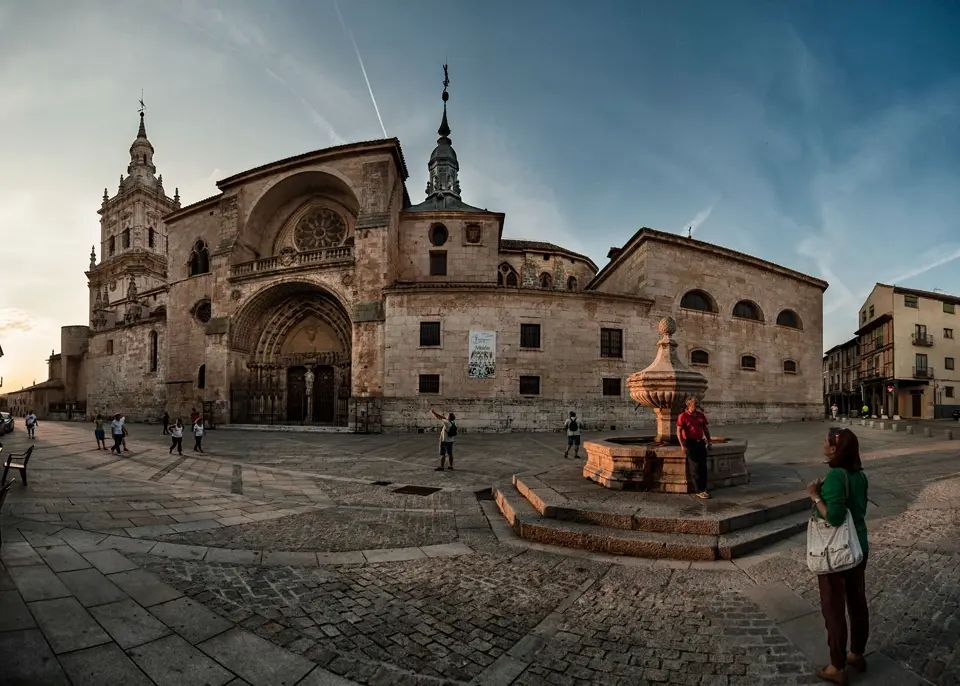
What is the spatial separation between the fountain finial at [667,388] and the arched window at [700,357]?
15.9 metres

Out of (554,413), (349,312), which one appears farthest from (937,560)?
(349,312)

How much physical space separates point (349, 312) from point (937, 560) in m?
20.2

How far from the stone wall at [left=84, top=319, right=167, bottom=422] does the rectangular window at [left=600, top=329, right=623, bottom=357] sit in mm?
28126

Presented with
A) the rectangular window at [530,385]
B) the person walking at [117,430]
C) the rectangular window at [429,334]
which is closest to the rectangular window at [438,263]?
the rectangular window at [429,334]

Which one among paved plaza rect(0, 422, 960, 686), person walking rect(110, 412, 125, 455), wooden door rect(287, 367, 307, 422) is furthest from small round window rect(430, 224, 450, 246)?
paved plaza rect(0, 422, 960, 686)

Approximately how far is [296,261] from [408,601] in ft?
71.5

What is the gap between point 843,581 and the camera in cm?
257

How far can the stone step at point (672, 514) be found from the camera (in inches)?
195

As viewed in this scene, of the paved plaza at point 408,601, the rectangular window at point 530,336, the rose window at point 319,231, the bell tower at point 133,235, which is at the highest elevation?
the bell tower at point 133,235

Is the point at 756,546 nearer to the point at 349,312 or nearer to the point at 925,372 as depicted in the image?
the point at 349,312

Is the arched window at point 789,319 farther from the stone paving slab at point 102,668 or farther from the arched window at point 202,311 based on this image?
the arched window at point 202,311

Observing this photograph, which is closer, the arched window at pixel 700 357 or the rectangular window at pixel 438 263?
the arched window at pixel 700 357

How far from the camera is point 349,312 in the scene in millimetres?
20953

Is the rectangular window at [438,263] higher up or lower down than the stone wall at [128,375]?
higher up
